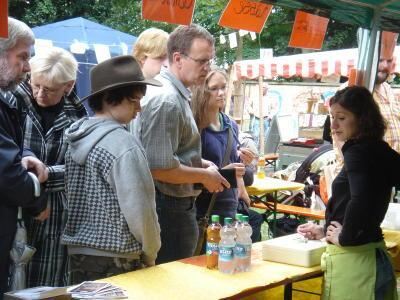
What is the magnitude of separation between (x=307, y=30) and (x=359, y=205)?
5.67ft

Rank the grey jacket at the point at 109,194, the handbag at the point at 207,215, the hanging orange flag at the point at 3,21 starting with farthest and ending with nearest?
the handbag at the point at 207,215, the grey jacket at the point at 109,194, the hanging orange flag at the point at 3,21

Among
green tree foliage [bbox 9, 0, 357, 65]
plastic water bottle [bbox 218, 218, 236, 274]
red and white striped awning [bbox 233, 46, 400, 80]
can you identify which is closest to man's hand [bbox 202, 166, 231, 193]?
plastic water bottle [bbox 218, 218, 236, 274]

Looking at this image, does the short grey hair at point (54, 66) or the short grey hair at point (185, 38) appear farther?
the short grey hair at point (185, 38)

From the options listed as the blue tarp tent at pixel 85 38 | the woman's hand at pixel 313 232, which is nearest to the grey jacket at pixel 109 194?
the woman's hand at pixel 313 232

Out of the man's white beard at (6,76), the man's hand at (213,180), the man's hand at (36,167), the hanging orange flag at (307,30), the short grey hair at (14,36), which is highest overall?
the hanging orange flag at (307,30)

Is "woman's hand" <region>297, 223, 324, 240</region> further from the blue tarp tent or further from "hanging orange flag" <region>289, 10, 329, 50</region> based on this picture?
the blue tarp tent

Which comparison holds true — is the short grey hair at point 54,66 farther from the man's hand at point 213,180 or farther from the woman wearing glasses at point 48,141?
the man's hand at point 213,180

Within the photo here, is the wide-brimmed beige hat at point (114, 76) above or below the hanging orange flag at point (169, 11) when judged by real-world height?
below

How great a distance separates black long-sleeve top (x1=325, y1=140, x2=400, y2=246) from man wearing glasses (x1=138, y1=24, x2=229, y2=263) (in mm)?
646

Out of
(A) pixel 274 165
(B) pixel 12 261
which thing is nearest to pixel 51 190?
(B) pixel 12 261

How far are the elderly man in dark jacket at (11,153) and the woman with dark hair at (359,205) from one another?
139 centimetres

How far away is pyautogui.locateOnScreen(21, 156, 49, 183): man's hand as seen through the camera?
2.69m

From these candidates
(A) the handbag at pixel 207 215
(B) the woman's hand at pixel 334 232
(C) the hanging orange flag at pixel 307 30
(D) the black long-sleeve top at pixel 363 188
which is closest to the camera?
(D) the black long-sleeve top at pixel 363 188

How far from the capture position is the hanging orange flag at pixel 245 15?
3.66m
